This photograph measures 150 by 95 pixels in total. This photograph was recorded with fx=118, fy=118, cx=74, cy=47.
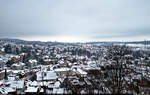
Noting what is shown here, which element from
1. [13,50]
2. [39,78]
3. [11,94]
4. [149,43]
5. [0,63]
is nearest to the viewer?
[11,94]

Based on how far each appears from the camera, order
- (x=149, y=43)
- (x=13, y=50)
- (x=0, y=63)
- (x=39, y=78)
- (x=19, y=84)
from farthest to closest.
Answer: (x=149, y=43)
(x=13, y=50)
(x=0, y=63)
(x=39, y=78)
(x=19, y=84)

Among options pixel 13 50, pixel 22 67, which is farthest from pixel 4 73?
pixel 13 50

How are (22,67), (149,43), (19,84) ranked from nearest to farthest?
(19,84), (22,67), (149,43)

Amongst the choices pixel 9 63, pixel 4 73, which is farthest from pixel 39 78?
pixel 9 63

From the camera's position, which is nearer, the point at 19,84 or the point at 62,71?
the point at 19,84

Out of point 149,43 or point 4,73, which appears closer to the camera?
point 4,73

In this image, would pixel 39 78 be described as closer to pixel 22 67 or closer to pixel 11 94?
pixel 11 94

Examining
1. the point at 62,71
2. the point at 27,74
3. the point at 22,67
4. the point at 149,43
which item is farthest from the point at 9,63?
the point at 149,43

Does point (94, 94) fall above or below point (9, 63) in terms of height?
above

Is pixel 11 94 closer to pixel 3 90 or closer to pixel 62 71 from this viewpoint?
pixel 3 90

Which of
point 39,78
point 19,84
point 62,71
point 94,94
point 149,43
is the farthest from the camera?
point 149,43
